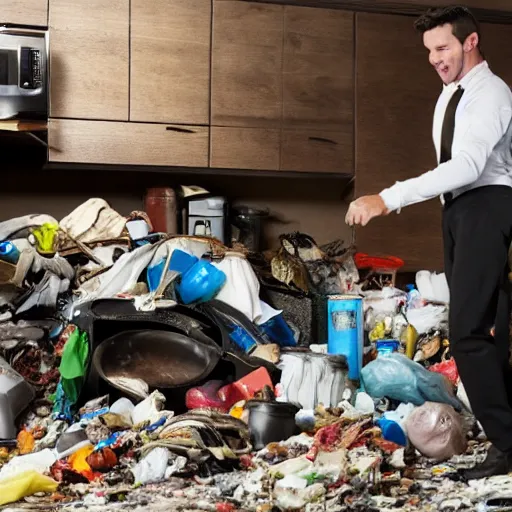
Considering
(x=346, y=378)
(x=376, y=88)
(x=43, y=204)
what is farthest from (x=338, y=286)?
(x=43, y=204)

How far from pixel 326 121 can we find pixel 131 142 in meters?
1.00

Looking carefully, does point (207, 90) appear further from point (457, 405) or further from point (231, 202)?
point (457, 405)

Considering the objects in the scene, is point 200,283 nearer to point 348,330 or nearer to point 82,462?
point 348,330

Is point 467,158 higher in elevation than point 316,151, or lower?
lower

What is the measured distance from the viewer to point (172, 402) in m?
3.02

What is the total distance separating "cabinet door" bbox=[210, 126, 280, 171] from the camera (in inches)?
156

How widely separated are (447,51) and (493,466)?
1.23 m

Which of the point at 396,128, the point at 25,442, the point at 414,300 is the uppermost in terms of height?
the point at 396,128

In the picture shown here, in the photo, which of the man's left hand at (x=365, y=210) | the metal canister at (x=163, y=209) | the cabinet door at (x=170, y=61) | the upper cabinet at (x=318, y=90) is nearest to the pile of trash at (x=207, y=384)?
the metal canister at (x=163, y=209)

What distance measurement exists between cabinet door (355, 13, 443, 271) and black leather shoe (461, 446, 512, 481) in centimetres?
193

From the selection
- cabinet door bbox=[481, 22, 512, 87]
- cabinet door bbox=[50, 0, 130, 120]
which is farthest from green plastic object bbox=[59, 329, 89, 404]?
cabinet door bbox=[481, 22, 512, 87]

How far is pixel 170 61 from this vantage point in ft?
12.8

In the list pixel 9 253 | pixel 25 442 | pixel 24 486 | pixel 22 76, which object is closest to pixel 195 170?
pixel 22 76

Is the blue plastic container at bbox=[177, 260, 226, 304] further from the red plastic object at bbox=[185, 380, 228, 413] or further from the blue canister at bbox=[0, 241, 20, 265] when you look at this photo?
the blue canister at bbox=[0, 241, 20, 265]
